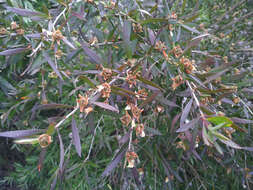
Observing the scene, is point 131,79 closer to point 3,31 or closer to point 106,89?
point 106,89

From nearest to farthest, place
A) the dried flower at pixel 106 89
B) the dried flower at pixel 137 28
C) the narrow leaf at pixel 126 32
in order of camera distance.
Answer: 1. the dried flower at pixel 106 89
2. the narrow leaf at pixel 126 32
3. the dried flower at pixel 137 28

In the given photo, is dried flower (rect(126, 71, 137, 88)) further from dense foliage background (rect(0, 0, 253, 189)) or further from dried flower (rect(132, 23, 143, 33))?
dried flower (rect(132, 23, 143, 33))

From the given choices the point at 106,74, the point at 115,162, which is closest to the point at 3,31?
the point at 106,74

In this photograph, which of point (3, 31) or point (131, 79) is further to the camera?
point (3, 31)

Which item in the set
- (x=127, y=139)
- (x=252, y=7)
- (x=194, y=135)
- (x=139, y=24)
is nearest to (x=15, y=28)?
(x=139, y=24)

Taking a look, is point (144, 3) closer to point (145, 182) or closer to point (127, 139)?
point (127, 139)

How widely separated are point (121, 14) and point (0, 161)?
2.11 m

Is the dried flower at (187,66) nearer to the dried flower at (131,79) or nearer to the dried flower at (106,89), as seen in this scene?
the dried flower at (131,79)

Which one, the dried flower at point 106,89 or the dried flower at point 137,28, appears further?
the dried flower at point 137,28

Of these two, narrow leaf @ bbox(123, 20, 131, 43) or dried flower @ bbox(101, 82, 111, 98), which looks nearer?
dried flower @ bbox(101, 82, 111, 98)

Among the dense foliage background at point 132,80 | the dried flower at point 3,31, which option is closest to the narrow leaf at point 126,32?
the dense foliage background at point 132,80

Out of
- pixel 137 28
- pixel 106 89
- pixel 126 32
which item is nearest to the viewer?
pixel 106 89

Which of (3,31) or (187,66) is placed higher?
(3,31)

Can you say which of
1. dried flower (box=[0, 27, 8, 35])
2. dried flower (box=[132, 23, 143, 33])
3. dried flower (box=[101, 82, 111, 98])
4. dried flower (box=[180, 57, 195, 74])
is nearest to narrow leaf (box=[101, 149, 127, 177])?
dried flower (box=[101, 82, 111, 98])
